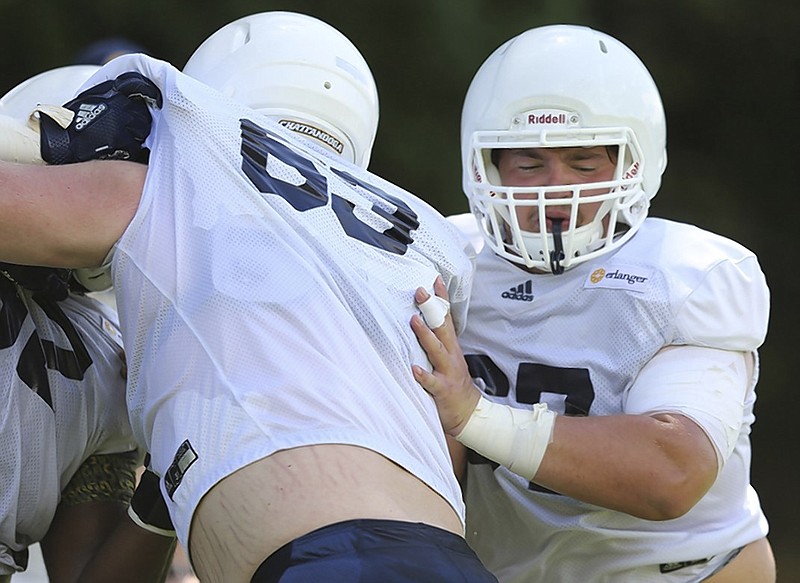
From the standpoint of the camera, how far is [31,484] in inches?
84.0

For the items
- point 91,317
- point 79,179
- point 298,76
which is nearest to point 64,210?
point 79,179

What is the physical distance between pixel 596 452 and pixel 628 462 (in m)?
0.06

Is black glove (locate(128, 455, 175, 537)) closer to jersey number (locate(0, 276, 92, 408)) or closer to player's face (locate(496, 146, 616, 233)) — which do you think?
jersey number (locate(0, 276, 92, 408))

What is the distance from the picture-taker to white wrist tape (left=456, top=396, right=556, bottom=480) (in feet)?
7.25

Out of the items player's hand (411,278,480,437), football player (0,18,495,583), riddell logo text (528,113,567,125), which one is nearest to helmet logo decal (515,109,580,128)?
riddell logo text (528,113,567,125)

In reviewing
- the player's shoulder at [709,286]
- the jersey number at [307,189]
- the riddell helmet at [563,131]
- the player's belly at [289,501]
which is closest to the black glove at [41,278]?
the jersey number at [307,189]

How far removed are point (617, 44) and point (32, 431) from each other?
5.06 feet

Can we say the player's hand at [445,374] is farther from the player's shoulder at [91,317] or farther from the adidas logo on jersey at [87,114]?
the player's shoulder at [91,317]

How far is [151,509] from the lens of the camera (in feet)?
7.22

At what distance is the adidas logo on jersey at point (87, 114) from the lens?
1908mm

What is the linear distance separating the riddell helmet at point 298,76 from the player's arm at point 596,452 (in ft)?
2.05

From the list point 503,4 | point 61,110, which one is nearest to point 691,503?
point 61,110

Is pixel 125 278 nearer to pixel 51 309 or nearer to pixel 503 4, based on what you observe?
pixel 51 309

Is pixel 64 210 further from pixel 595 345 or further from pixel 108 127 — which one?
pixel 595 345
